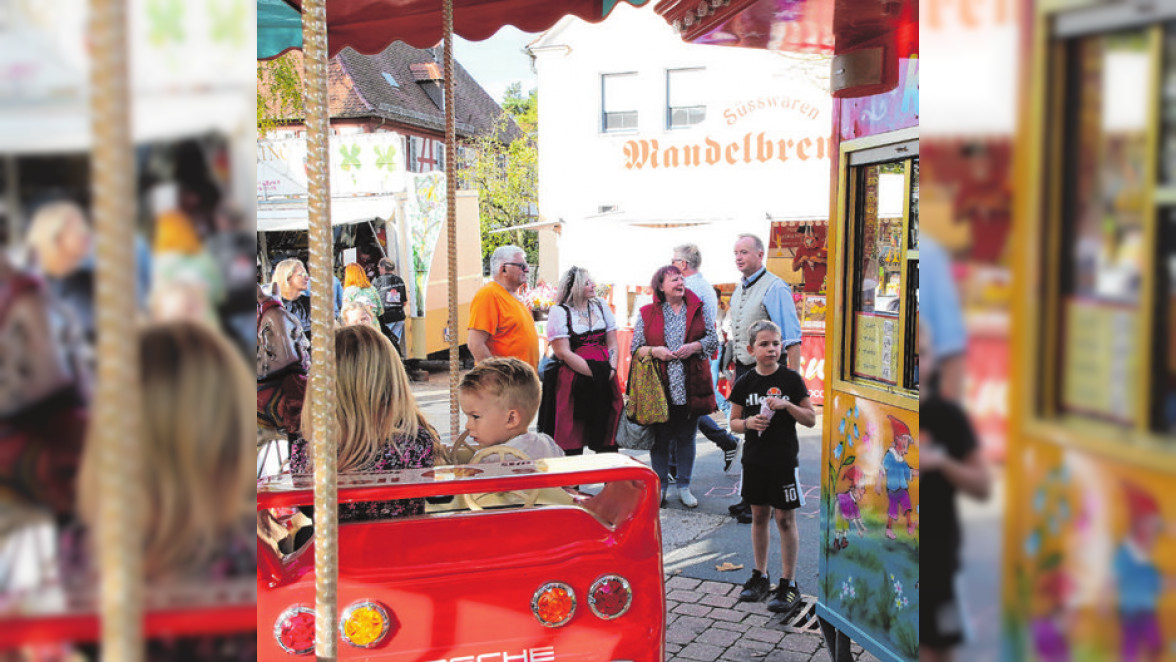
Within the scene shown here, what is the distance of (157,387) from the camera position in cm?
69

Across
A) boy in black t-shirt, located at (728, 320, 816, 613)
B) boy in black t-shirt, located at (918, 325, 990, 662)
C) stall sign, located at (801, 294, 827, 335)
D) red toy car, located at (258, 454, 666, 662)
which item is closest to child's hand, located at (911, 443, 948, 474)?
boy in black t-shirt, located at (918, 325, 990, 662)

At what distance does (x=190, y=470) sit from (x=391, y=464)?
7.47ft

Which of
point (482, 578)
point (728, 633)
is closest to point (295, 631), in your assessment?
point (482, 578)

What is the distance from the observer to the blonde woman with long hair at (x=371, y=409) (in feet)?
9.52

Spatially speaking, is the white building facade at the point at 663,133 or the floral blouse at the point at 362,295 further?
the white building facade at the point at 663,133

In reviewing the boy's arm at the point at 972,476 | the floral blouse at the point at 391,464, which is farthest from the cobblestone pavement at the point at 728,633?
the boy's arm at the point at 972,476

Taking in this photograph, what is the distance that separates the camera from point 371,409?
2.94 metres

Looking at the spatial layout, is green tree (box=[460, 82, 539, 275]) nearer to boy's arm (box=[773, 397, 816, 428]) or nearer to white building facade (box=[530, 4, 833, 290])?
white building facade (box=[530, 4, 833, 290])

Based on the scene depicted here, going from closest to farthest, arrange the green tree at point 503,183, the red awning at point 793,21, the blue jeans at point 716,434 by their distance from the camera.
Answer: the red awning at point 793,21
the blue jeans at point 716,434
the green tree at point 503,183

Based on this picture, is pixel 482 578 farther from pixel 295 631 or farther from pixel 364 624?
pixel 295 631

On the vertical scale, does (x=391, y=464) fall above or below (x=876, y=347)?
below

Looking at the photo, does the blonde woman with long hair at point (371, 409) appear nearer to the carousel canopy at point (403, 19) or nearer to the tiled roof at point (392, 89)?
the carousel canopy at point (403, 19)

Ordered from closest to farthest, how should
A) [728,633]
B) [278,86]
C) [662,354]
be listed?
1. [728,633]
2. [662,354]
3. [278,86]

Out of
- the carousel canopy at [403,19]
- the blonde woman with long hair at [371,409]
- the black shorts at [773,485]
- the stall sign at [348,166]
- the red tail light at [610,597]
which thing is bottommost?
the black shorts at [773,485]
